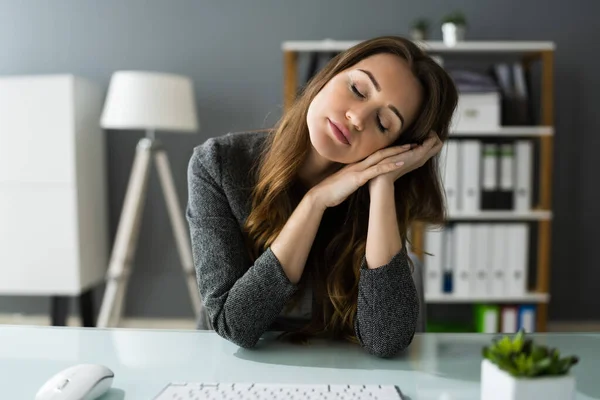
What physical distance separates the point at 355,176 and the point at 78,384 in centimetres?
66

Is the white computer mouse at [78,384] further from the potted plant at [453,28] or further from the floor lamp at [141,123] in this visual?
the potted plant at [453,28]

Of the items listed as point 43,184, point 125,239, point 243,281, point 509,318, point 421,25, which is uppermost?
point 421,25

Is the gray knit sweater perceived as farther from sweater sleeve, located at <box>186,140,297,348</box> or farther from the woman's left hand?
the woman's left hand

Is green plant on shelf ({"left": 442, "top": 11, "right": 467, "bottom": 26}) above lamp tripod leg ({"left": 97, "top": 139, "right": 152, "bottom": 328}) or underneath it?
above

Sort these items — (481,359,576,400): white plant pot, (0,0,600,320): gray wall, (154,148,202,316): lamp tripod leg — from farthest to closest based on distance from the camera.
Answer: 1. (0,0,600,320): gray wall
2. (154,148,202,316): lamp tripod leg
3. (481,359,576,400): white plant pot

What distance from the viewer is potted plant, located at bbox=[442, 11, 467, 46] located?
275 cm

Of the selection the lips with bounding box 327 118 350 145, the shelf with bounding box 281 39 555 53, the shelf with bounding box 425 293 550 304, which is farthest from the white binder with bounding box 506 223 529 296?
the lips with bounding box 327 118 350 145

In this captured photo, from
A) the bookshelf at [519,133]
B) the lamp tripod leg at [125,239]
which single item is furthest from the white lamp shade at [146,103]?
the bookshelf at [519,133]

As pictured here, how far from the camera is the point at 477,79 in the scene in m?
2.69

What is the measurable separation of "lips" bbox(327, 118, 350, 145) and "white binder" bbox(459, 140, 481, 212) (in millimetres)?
1699

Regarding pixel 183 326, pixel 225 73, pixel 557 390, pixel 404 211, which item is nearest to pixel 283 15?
pixel 225 73

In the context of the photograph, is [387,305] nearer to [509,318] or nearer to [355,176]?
[355,176]

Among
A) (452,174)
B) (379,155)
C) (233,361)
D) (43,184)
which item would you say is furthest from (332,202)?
(43,184)

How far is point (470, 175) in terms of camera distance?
2.71 m
